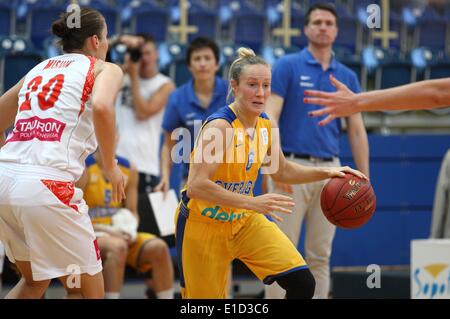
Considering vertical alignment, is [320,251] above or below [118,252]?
above

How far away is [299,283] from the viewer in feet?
14.6

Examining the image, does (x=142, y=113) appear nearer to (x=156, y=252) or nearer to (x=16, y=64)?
(x=156, y=252)

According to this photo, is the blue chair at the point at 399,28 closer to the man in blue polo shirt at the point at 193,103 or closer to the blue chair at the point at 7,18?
the blue chair at the point at 7,18

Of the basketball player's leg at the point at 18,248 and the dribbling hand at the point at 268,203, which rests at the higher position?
the dribbling hand at the point at 268,203

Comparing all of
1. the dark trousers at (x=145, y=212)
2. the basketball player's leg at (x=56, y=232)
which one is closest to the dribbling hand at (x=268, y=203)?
the basketball player's leg at (x=56, y=232)

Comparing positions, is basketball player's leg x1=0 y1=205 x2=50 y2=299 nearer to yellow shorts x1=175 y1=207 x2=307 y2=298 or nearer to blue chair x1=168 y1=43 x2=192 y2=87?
yellow shorts x1=175 y1=207 x2=307 y2=298

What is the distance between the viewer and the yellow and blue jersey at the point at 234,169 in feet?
14.7

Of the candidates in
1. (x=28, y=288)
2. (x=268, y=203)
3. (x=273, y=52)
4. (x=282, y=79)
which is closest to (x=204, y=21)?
(x=273, y=52)

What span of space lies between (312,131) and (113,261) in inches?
72.2

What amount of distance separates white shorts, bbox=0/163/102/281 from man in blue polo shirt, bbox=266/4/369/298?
2.16 meters

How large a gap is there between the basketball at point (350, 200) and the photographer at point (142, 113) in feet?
10.0

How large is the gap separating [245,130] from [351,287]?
3.11 meters

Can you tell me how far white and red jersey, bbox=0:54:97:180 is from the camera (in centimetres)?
392

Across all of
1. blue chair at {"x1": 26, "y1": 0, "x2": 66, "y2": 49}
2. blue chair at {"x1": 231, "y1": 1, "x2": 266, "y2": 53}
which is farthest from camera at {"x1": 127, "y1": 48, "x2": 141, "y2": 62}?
blue chair at {"x1": 231, "y1": 1, "x2": 266, "y2": 53}
